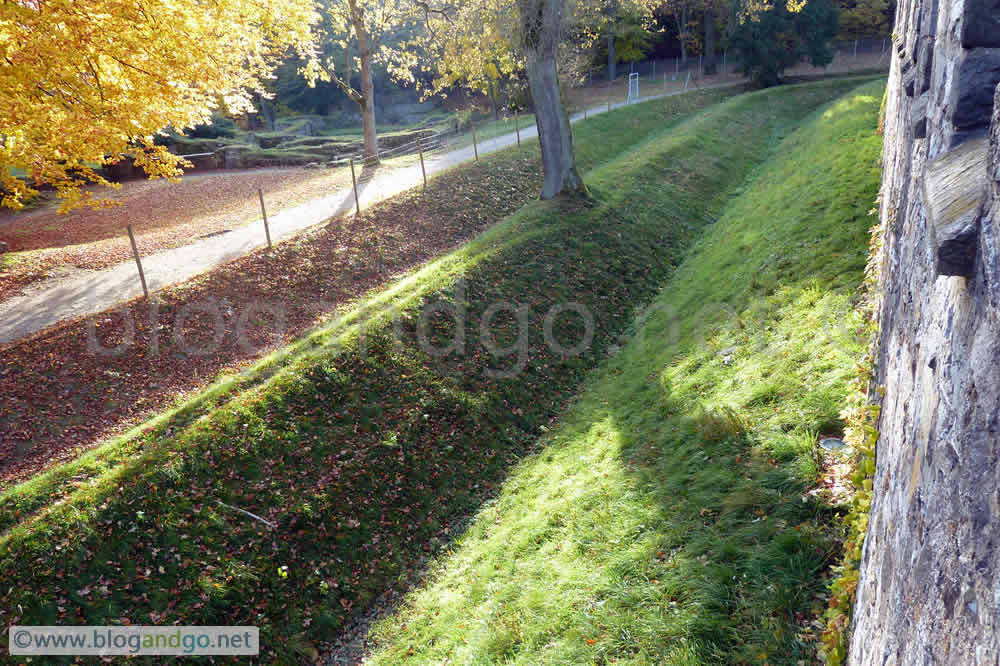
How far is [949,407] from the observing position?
1795mm

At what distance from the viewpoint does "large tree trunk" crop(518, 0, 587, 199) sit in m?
15.5

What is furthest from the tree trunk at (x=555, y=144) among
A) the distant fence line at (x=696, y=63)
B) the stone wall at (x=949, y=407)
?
the distant fence line at (x=696, y=63)

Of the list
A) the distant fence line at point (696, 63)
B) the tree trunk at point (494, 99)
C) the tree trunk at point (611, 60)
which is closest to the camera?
the tree trunk at point (494, 99)

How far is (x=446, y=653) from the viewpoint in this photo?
19.7 feet

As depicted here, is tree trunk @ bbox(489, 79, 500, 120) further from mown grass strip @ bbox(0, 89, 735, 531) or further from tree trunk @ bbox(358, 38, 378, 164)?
mown grass strip @ bbox(0, 89, 735, 531)

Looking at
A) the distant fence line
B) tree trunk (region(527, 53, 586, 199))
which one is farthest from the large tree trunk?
the distant fence line

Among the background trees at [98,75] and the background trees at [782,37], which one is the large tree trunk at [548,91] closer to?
the background trees at [98,75]

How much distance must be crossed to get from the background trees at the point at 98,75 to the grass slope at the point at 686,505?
935 centimetres

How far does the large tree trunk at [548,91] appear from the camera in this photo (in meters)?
15.5

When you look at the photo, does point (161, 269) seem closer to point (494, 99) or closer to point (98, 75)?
point (98, 75)

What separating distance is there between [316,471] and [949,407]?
7849 mm

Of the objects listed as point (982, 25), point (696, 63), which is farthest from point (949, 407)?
point (696, 63)

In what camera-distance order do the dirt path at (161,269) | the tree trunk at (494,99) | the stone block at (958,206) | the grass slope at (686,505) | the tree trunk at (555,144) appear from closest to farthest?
the stone block at (958,206), the grass slope at (686,505), the dirt path at (161,269), the tree trunk at (555,144), the tree trunk at (494,99)

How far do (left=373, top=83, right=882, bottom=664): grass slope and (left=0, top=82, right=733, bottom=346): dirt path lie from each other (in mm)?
8789
